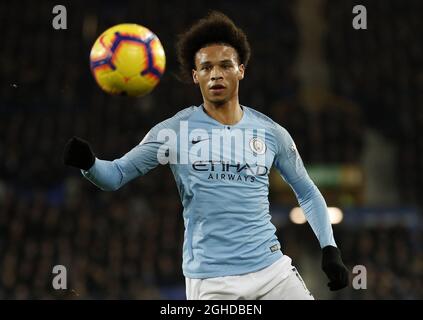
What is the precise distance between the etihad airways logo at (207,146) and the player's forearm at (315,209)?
308 mm

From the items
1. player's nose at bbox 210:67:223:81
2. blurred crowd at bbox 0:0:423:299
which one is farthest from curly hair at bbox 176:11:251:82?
blurred crowd at bbox 0:0:423:299

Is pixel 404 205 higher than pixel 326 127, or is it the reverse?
pixel 326 127

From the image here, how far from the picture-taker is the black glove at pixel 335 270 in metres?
3.57

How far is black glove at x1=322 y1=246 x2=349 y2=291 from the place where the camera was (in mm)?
3574

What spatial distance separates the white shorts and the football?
1412mm

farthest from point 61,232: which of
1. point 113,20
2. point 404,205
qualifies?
point 113,20

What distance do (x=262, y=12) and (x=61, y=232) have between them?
280 inches

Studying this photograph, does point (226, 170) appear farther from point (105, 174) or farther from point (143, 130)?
point (143, 130)

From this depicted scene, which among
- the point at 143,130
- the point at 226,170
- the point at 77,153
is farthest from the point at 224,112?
the point at 143,130

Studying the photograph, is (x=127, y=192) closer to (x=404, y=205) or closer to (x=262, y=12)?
(x=404, y=205)

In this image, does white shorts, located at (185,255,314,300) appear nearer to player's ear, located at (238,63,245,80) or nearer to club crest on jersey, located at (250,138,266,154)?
club crest on jersey, located at (250,138,266,154)

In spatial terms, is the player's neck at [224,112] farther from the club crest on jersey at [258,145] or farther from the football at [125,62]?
the football at [125,62]

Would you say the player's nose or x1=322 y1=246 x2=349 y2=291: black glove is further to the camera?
the player's nose

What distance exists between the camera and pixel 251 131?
3.79m
